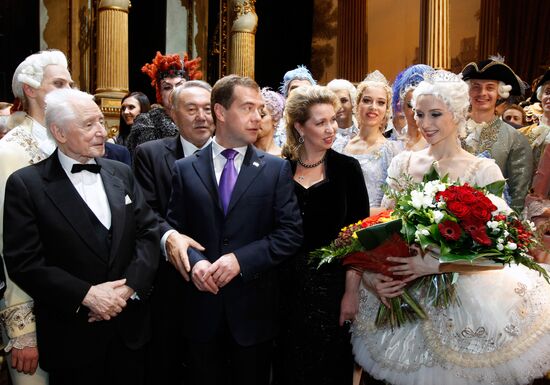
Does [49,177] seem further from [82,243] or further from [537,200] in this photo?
[537,200]

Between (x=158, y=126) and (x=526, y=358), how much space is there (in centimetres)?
277

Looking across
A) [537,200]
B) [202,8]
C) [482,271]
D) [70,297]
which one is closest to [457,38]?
[202,8]

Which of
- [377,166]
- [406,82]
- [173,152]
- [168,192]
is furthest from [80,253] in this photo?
[406,82]

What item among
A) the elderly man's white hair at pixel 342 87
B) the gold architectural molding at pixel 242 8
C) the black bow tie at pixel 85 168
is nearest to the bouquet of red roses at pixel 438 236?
the black bow tie at pixel 85 168

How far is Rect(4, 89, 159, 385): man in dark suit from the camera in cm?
271

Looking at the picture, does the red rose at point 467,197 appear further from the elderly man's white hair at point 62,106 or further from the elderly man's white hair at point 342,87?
the elderly man's white hair at point 342,87

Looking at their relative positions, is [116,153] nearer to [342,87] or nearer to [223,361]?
[223,361]

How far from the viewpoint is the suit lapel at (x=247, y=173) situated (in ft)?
9.92

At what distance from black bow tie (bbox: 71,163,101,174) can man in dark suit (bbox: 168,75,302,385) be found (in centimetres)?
40

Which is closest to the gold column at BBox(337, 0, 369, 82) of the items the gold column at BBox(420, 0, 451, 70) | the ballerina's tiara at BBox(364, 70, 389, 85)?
the gold column at BBox(420, 0, 451, 70)

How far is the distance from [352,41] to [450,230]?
9.58 m

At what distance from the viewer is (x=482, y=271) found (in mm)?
2928

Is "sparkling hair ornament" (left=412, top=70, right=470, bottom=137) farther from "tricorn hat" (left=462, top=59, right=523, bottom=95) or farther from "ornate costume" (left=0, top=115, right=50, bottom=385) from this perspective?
"ornate costume" (left=0, top=115, right=50, bottom=385)

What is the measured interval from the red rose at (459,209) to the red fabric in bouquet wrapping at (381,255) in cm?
28
